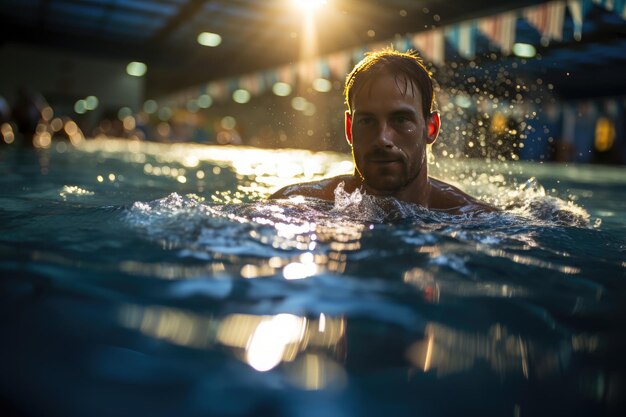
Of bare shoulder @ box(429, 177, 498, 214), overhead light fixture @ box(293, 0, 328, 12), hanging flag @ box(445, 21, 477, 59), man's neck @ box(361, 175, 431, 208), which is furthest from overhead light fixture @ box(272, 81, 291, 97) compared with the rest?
man's neck @ box(361, 175, 431, 208)

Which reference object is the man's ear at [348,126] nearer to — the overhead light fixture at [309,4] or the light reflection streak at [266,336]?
the light reflection streak at [266,336]

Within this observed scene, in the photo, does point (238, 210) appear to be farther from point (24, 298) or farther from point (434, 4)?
point (434, 4)

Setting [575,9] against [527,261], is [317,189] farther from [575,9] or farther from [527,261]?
[575,9]

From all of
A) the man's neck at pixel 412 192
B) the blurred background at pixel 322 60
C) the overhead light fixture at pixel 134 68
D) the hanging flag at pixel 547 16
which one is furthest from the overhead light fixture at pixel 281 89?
the man's neck at pixel 412 192

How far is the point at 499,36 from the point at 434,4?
164 centimetres

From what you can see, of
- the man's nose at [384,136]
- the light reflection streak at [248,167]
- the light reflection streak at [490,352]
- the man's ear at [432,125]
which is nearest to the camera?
the light reflection streak at [490,352]

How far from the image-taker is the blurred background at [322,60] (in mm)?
10797

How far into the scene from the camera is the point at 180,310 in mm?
1222

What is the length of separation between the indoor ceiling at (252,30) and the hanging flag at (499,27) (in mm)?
526

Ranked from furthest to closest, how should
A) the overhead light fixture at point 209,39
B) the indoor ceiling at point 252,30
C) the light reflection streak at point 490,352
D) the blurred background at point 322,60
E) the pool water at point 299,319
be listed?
the overhead light fixture at point 209,39, the indoor ceiling at point 252,30, the blurred background at point 322,60, the light reflection streak at point 490,352, the pool water at point 299,319

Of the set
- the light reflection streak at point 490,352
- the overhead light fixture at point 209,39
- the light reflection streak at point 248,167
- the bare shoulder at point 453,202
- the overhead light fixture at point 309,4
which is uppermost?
the overhead light fixture at point 209,39

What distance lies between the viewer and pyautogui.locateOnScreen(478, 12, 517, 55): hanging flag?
1104 cm

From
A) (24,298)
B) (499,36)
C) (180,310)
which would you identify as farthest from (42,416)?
(499,36)

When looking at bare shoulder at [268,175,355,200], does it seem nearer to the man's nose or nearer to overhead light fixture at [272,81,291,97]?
the man's nose
